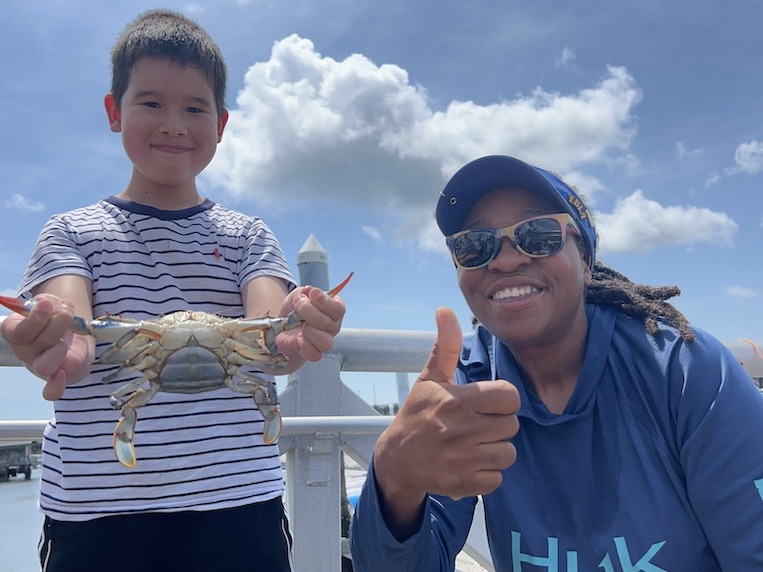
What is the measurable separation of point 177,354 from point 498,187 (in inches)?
57.0

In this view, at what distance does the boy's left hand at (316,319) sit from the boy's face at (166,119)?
0.86m

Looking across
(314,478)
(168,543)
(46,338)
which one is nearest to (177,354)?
(46,338)

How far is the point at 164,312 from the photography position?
7.57ft

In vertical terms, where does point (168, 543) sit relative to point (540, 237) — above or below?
below

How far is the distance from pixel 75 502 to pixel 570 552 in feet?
5.79

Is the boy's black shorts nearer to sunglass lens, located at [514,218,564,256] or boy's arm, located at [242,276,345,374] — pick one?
Result: boy's arm, located at [242,276,345,374]

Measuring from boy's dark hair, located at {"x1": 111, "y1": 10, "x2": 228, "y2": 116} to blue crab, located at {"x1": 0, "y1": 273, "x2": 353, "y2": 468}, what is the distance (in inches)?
40.7

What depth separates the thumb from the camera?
64.4 inches

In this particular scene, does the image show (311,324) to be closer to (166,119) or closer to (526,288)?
(526,288)

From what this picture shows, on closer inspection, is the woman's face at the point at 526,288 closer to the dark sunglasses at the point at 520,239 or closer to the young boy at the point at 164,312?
the dark sunglasses at the point at 520,239

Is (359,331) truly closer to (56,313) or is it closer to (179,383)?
(179,383)

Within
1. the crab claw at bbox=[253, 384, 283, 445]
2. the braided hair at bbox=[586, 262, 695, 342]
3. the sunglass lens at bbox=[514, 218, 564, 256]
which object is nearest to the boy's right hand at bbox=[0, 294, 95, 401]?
the crab claw at bbox=[253, 384, 283, 445]

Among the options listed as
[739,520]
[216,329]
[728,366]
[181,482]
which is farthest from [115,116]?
[739,520]

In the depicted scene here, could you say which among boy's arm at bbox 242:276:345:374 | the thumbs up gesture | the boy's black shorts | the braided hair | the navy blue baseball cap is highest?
the navy blue baseball cap
